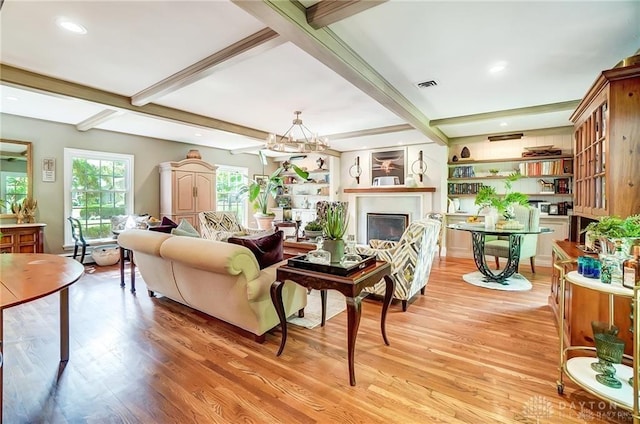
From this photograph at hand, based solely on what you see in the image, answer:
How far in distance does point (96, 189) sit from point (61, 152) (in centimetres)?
80

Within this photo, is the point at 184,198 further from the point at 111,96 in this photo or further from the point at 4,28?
the point at 4,28

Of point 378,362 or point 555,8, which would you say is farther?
point 378,362

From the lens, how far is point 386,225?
725 cm

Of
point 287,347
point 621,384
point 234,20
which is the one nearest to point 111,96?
point 234,20

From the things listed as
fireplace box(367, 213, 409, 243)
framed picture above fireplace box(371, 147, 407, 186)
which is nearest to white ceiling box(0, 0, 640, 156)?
framed picture above fireplace box(371, 147, 407, 186)

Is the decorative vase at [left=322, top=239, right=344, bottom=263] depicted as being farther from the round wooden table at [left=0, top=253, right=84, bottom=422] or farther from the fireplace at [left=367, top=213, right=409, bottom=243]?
the fireplace at [left=367, top=213, right=409, bottom=243]

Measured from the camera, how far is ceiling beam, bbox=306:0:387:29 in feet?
6.09

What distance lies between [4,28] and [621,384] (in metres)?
4.82

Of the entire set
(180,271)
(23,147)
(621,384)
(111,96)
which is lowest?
(621,384)

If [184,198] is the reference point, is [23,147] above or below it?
above

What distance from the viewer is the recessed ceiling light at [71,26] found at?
2209 mm

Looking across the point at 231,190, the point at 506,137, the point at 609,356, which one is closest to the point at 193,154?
the point at 231,190

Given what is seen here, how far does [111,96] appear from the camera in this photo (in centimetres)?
361

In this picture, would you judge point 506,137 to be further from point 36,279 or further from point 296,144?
point 36,279
